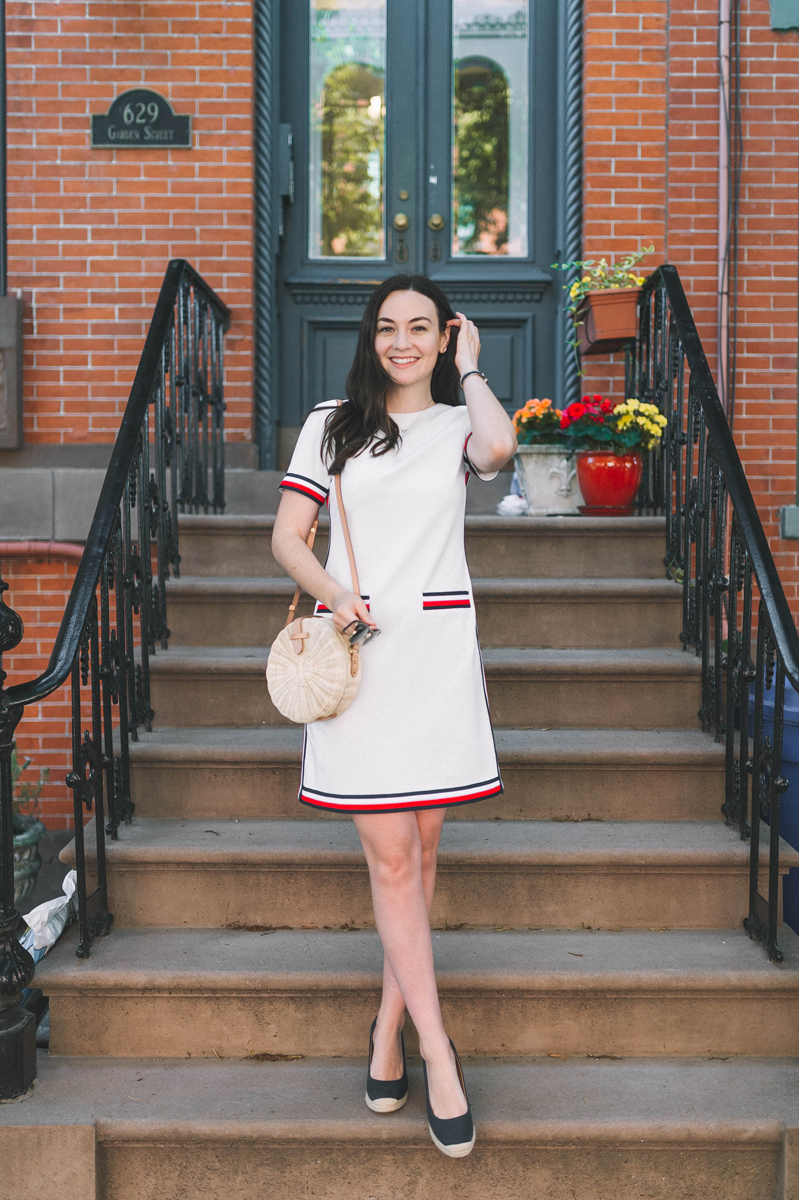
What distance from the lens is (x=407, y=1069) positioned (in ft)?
7.61

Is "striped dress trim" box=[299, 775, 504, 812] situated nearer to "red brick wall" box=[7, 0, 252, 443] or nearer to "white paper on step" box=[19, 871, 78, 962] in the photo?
"white paper on step" box=[19, 871, 78, 962]

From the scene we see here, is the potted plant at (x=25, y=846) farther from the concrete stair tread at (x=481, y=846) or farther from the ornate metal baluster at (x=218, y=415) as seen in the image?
the ornate metal baluster at (x=218, y=415)

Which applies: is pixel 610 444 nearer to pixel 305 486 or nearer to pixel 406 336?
pixel 406 336

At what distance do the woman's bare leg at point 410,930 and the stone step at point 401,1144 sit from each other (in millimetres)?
197

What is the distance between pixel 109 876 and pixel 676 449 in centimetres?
241

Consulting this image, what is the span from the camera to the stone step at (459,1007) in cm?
238

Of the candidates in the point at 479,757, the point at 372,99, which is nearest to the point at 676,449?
the point at 479,757

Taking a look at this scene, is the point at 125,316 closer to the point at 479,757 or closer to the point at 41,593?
the point at 41,593

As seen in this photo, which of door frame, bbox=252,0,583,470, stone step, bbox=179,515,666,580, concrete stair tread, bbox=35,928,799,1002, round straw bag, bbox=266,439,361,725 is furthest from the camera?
door frame, bbox=252,0,583,470

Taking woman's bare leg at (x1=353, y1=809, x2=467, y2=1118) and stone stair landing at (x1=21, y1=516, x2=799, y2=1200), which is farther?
stone stair landing at (x1=21, y1=516, x2=799, y2=1200)

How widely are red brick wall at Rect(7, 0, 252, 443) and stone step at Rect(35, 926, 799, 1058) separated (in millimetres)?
2825

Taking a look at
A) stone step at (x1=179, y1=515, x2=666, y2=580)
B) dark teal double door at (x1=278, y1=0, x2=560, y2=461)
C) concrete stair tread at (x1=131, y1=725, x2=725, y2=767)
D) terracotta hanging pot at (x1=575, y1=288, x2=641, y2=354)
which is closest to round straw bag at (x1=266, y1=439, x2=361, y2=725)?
concrete stair tread at (x1=131, y1=725, x2=725, y2=767)

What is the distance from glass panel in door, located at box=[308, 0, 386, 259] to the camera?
4980 millimetres

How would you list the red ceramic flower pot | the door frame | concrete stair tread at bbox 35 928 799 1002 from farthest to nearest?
the door frame, the red ceramic flower pot, concrete stair tread at bbox 35 928 799 1002
